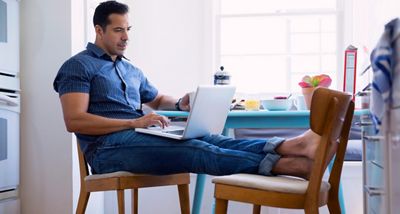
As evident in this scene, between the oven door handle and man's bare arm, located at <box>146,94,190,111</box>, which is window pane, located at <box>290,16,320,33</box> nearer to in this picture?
man's bare arm, located at <box>146,94,190,111</box>

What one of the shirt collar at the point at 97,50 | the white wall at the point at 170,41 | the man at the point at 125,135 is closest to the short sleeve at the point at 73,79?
the man at the point at 125,135

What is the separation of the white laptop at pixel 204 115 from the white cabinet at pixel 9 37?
3.40ft

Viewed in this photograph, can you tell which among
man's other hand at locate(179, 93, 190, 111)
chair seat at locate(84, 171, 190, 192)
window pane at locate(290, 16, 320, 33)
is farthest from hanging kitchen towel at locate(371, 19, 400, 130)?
window pane at locate(290, 16, 320, 33)

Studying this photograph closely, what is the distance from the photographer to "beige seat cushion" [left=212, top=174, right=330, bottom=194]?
1619 mm

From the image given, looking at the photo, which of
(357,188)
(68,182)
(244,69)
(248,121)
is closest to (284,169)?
(248,121)

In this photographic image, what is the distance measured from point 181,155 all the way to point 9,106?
4.03ft

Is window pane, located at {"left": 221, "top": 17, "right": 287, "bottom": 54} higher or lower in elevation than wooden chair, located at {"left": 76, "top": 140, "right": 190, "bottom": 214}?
higher

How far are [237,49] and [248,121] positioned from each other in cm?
158

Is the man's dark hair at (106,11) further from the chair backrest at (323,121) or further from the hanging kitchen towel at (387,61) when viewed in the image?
the hanging kitchen towel at (387,61)

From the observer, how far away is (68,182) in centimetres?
291

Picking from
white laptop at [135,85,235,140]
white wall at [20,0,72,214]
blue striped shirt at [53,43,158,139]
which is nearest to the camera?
white laptop at [135,85,235,140]

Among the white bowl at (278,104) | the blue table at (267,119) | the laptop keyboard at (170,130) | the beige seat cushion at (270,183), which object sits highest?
the white bowl at (278,104)

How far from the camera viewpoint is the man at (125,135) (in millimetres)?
1879

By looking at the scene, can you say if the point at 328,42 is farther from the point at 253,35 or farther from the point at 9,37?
the point at 9,37
